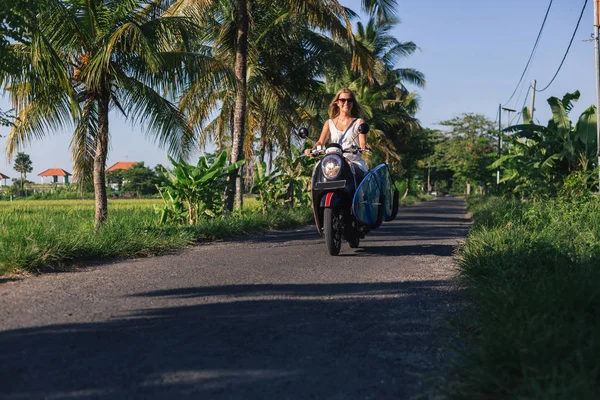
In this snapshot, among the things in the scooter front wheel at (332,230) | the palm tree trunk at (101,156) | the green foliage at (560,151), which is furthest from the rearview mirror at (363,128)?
the green foliage at (560,151)

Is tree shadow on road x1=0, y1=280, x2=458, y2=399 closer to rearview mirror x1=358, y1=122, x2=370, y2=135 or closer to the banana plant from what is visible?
rearview mirror x1=358, y1=122, x2=370, y2=135

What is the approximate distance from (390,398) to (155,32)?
803 centimetres

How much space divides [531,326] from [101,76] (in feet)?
27.1

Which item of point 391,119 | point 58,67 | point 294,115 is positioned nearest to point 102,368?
point 58,67

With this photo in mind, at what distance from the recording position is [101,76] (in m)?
9.34

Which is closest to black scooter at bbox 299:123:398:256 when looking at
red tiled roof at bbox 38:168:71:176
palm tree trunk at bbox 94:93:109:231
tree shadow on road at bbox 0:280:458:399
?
tree shadow on road at bbox 0:280:458:399

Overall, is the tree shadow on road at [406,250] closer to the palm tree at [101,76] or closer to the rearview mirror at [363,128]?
the rearview mirror at [363,128]

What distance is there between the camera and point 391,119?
93.5ft

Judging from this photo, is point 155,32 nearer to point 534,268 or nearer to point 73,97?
point 73,97

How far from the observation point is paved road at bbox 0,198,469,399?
2559mm

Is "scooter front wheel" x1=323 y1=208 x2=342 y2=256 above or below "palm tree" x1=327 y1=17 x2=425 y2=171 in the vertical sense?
below

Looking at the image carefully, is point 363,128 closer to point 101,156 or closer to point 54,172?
point 101,156

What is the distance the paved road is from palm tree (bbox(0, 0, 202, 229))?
4.20m

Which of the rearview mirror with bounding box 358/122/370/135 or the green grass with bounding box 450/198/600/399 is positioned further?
the rearview mirror with bounding box 358/122/370/135
